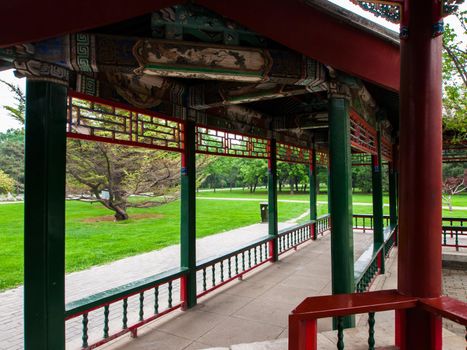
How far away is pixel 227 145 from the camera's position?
229 inches

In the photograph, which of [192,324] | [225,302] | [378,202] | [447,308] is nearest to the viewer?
[447,308]

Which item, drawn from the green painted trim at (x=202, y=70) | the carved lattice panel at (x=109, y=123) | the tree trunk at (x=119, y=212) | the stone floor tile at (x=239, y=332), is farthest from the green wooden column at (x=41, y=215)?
the tree trunk at (x=119, y=212)

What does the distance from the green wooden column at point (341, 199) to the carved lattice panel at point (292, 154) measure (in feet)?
13.6

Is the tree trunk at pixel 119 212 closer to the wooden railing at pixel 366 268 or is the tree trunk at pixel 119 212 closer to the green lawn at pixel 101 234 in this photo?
the green lawn at pixel 101 234

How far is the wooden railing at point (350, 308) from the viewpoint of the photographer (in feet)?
5.82

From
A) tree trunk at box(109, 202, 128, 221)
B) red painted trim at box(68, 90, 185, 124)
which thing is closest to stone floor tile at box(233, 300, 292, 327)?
red painted trim at box(68, 90, 185, 124)

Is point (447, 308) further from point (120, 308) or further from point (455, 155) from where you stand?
point (455, 155)

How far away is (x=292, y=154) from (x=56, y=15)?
7272mm

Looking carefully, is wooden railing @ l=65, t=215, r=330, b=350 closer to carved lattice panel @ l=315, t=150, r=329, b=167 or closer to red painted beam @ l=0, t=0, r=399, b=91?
red painted beam @ l=0, t=0, r=399, b=91

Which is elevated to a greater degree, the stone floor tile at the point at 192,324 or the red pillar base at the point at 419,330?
the red pillar base at the point at 419,330

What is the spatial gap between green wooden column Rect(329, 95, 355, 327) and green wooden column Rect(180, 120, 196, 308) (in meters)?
2.14

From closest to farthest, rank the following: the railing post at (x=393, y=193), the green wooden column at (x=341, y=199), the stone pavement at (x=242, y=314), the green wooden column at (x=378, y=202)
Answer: the green wooden column at (x=341, y=199)
the stone pavement at (x=242, y=314)
the green wooden column at (x=378, y=202)
the railing post at (x=393, y=193)

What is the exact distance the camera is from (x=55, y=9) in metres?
2.19

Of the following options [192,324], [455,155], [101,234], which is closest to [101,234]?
[101,234]
